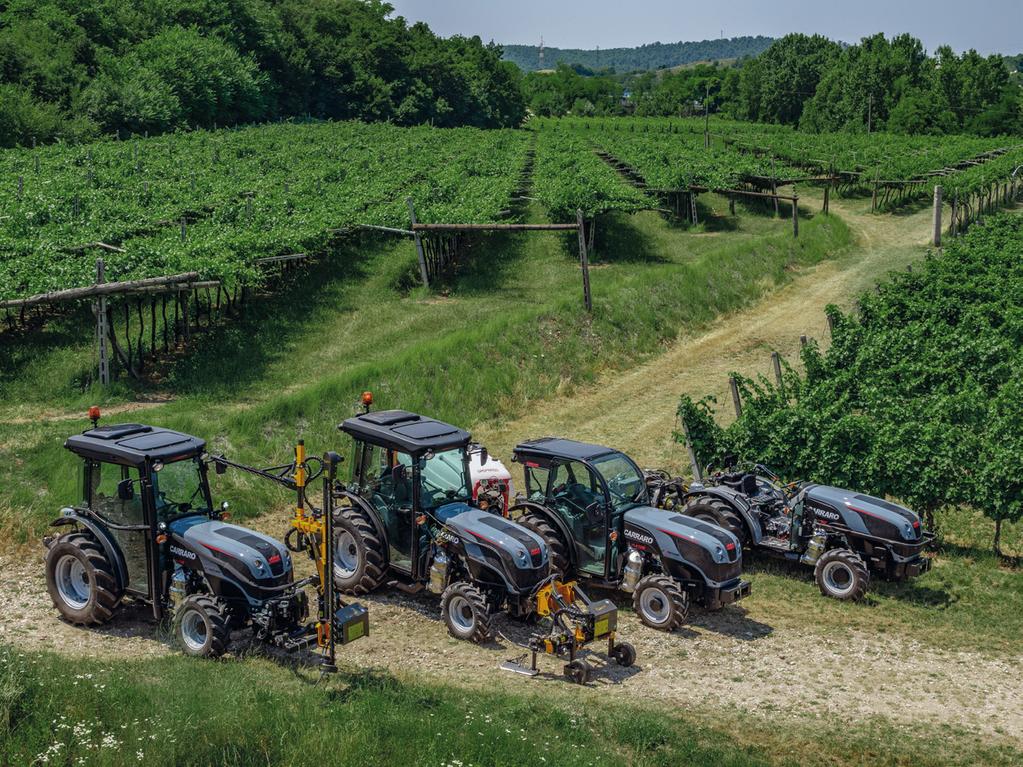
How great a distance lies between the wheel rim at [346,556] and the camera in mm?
13547

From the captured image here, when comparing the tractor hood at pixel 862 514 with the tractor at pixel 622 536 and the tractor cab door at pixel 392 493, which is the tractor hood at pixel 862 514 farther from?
the tractor cab door at pixel 392 493

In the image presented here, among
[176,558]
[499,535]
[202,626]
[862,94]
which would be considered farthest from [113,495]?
[862,94]

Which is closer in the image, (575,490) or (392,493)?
(392,493)

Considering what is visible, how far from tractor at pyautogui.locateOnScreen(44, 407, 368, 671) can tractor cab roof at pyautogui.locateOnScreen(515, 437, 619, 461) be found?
2.97 metres

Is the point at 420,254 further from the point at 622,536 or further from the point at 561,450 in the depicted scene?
the point at 622,536

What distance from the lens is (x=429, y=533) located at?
1310 centimetres

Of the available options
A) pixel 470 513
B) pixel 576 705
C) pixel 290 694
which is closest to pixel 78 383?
pixel 470 513

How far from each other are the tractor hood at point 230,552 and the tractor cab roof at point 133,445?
0.83 meters

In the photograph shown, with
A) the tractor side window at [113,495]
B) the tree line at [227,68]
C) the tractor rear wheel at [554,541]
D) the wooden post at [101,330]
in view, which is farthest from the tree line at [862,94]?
the tractor side window at [113,495]

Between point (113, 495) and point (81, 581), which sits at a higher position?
point (113, 495)

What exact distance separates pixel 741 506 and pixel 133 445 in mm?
8033

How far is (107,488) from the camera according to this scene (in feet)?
40.0

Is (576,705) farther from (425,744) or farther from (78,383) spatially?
(78,383)

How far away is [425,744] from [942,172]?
4933cm
